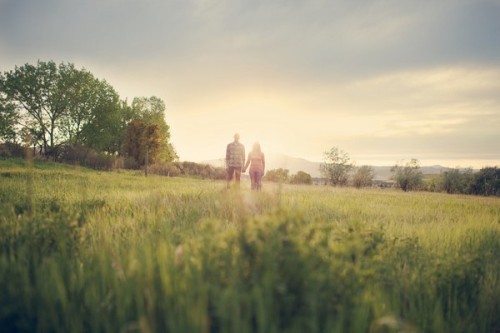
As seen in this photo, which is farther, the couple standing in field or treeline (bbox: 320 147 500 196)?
treeline (bbox: 320 147 500 196)

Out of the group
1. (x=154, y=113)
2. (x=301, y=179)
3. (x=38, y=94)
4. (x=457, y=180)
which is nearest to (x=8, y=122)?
(x=38, y=94)

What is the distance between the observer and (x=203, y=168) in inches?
2307

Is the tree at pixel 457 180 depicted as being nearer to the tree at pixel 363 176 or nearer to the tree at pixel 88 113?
the tree at pixel 363 176

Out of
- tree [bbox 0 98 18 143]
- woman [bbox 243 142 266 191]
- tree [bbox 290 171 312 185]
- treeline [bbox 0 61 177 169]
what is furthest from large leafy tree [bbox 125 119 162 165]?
woman [bbox 243 142 266 191]

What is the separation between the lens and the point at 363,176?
51281 millimetres

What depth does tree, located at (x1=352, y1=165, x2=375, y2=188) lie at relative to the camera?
50328 mm

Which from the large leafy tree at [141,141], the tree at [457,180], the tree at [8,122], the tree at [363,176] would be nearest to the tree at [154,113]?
the large leafy tree at [141,141]

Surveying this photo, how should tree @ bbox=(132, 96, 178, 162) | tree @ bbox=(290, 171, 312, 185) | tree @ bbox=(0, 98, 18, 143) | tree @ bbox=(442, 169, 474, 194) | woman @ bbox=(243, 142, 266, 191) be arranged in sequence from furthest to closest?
tree @ bbox=(132, 96, 178, 162), tree @ bbox=(290, 171, 312, 185), tree @ bbox=(442, 169, 474, 194), tree @ bbox=(0, 98, 18, 143), woman @ bbox=(243, 142, 266, 191)

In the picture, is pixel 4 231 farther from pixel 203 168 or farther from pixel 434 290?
pixel 203 168

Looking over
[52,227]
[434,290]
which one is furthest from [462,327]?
[52,227]

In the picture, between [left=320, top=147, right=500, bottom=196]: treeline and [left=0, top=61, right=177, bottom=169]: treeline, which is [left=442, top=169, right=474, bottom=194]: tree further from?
[left=0, top=61, right=177, bottom=169]: treeline

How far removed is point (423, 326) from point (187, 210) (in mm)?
5343

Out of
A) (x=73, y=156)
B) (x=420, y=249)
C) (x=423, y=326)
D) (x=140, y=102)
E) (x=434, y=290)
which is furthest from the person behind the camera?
(x=140, y=102)

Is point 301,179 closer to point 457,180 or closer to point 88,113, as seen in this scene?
point 457,180
